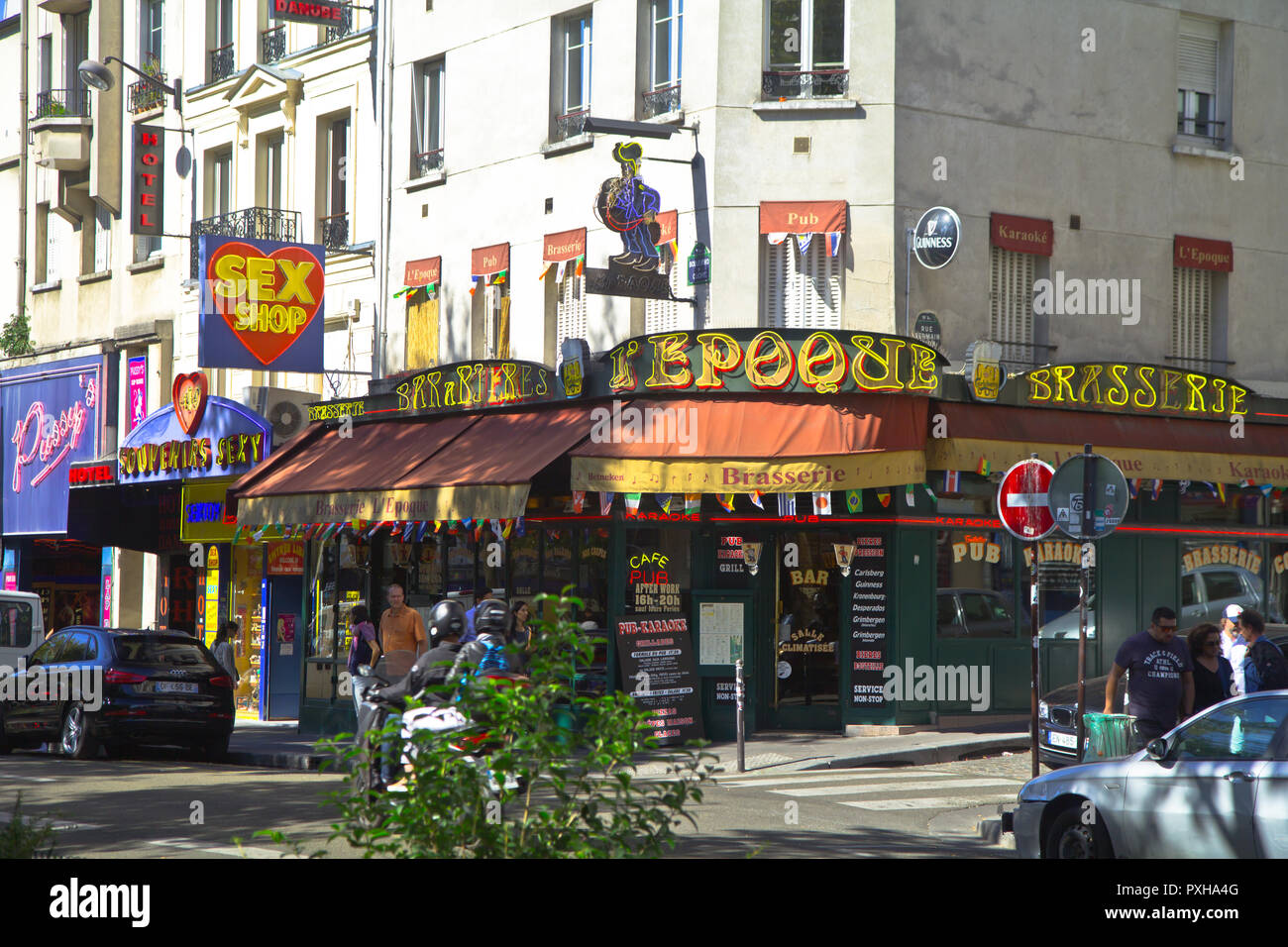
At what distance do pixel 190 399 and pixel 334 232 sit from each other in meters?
3.25

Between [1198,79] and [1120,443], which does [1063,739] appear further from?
[1198,79]

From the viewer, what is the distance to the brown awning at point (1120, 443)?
59.8 feet

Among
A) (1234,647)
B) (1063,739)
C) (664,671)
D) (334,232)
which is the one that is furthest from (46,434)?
(1234,647)

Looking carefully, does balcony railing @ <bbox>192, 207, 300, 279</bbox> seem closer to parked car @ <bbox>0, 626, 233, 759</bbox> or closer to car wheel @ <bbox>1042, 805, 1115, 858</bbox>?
parked car @ <bbox>0, 626, 233, 759</bbox>

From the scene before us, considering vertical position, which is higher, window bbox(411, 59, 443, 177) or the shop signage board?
window bbox(411, 59, 443, 177)

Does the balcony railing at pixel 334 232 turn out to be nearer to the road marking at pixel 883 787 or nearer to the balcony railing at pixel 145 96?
the balcony railing at pixel 145 96

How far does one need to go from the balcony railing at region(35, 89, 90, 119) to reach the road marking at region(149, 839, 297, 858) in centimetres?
2291

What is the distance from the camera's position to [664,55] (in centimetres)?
1995

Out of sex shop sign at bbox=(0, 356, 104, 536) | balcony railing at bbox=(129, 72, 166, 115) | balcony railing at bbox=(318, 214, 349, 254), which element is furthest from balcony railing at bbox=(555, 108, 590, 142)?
sex shop sign at bbox=(0, 356, 104, 536)

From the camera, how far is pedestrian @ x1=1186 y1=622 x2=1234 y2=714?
40.3ft

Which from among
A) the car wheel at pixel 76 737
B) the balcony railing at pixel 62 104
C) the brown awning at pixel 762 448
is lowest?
the car wheel at pixel 76 737

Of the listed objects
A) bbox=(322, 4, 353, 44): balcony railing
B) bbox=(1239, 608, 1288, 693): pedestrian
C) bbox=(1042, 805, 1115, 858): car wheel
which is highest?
bbox=(322, 4, 353, 44): balcony railing

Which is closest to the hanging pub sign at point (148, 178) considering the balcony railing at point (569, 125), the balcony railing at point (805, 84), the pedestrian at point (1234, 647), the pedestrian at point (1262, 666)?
the balcony railing at point (569, 125)

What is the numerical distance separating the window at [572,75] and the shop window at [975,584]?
23.1 ft
